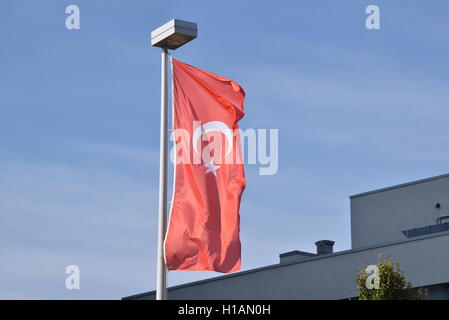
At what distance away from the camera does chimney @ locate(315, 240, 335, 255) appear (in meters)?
49.6

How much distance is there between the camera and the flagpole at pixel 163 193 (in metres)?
16.3

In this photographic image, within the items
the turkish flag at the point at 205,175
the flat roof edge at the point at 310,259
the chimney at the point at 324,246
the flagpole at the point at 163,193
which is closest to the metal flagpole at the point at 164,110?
the flagpole at the point at 163,193

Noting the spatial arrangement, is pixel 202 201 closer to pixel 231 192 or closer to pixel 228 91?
pixel 231 192

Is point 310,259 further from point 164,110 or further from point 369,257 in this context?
point 164,110

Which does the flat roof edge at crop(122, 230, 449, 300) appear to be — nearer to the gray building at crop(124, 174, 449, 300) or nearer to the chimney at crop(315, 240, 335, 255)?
the gray building at crop(124, 174, 449, 300)

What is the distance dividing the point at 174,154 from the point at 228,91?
1.68 metres

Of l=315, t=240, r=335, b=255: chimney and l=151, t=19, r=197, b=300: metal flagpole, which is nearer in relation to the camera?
l=151, t=19, r=197, b=300: metal flagpole

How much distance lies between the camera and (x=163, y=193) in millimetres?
16781

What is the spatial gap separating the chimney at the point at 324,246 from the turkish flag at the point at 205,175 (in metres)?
32.7

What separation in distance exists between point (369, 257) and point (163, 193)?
23.5 m

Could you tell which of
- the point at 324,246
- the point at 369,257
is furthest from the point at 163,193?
the point at 324,246

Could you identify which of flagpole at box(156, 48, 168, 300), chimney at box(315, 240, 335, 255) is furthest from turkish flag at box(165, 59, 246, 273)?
chimney at box(315, 240, 335, 255)

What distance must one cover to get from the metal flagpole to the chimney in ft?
109
